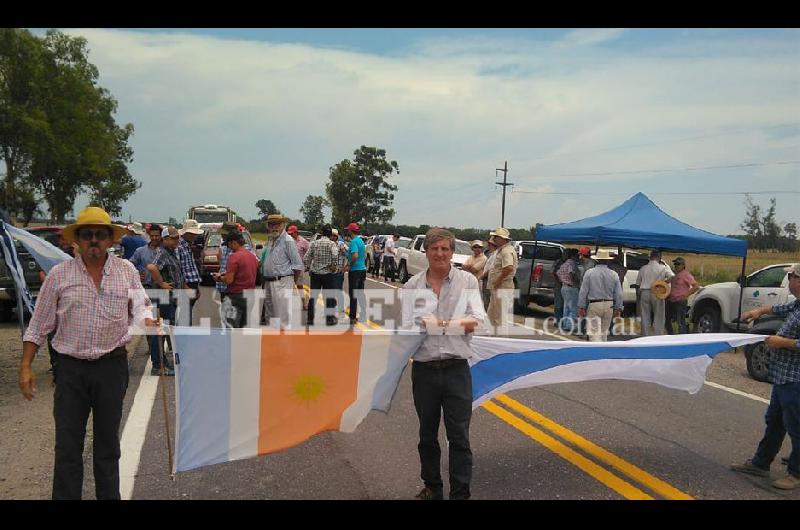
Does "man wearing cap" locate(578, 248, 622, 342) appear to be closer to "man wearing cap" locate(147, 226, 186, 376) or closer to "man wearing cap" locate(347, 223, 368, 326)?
A: "man wearing cap" locate(347, 223, 368, 326)

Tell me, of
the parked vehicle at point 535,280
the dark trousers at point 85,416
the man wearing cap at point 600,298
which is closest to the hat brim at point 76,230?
the dark trousers at point 85,416

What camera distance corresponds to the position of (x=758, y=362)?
9320mm

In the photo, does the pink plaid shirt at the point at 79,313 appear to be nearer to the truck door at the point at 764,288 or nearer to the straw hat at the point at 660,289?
the straw hat at the point at 660,289

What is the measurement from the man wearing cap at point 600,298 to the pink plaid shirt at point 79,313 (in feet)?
29.6

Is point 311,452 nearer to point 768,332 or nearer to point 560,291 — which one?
point 768,332

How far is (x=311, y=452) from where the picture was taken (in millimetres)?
5590

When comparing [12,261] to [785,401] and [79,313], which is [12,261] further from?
[785,401]

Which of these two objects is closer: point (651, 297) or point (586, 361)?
point (586, 361)

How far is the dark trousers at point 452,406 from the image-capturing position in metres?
4.27

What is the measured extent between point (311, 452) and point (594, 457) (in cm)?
233

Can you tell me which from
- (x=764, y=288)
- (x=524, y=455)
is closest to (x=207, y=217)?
(x=764, y=288)

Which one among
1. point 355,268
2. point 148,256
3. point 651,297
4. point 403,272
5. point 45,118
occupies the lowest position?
point 403,272

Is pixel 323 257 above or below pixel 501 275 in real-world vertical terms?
above

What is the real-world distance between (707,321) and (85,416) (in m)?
12.2
